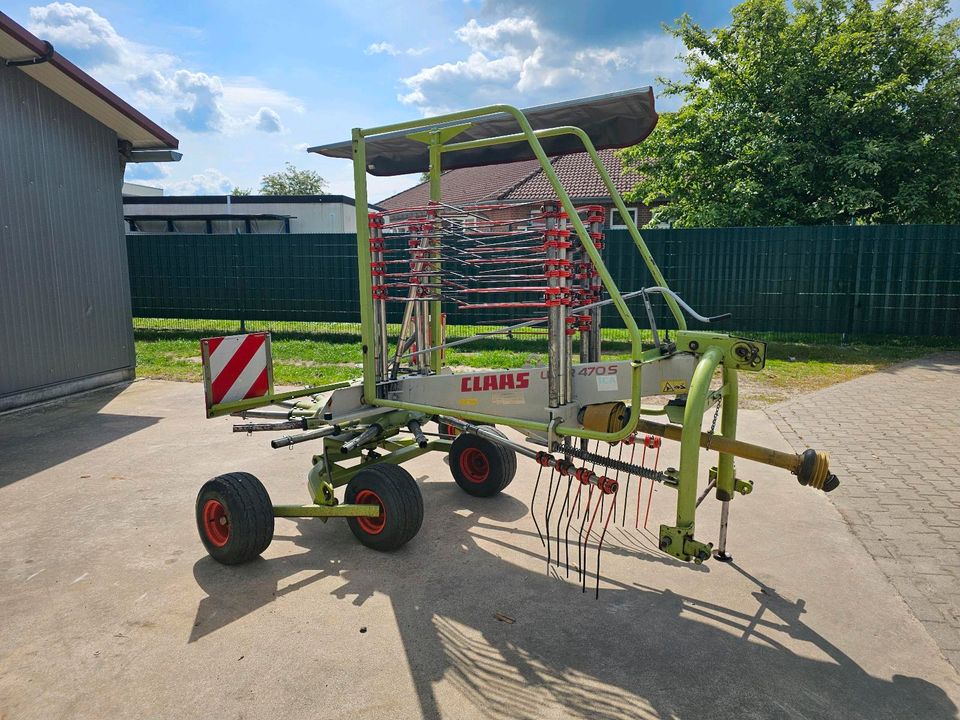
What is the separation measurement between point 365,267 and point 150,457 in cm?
345

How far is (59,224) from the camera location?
344 inches

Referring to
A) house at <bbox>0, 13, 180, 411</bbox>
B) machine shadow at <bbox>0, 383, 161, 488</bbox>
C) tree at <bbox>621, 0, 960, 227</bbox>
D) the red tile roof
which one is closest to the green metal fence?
tree at <bbox>621, 0, 960, 227</bbox>

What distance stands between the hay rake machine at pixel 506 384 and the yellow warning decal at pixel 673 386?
A: 0.01m

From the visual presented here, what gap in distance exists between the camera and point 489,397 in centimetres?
392

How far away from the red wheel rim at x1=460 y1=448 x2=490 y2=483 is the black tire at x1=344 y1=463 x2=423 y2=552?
1.12m

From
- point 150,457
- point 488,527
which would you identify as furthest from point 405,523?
point 150,457

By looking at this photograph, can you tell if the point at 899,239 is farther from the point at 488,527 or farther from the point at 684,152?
the point at 488,527

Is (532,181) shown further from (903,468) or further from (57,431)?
(903,468)

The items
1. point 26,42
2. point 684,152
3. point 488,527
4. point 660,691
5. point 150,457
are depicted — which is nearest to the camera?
point 660,691

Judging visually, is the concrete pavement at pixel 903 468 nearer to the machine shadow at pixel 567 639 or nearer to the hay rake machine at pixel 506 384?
the machine shadow at pixel 567 639

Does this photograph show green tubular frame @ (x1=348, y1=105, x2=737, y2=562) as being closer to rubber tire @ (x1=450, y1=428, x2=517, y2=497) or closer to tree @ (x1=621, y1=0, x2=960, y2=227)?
rubber tire @ (x1=450, y1=428, x2=517, y2=497)

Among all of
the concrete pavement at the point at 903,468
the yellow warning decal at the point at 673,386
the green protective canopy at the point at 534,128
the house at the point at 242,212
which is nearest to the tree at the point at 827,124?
the concrete pavement at the point at 903,468

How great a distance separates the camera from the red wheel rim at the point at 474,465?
5.23 meters

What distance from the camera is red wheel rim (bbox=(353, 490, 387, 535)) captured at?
414 centimetres
